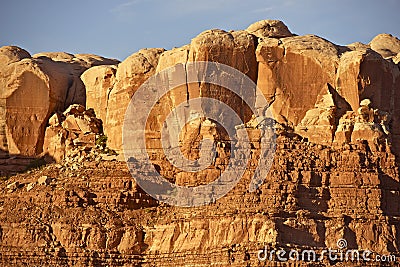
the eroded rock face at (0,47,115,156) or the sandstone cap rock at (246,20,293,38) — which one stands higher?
the sandstone cap rock at (246,20,293,38)

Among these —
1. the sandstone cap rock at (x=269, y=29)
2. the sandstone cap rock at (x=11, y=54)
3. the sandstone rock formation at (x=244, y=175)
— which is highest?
the sandstone cap rock at (x=269, y=29)

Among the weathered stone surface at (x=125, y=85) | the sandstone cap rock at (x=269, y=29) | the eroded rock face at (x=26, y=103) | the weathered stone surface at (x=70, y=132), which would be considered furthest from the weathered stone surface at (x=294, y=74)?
the eroded rock face at (x=26, y=103)

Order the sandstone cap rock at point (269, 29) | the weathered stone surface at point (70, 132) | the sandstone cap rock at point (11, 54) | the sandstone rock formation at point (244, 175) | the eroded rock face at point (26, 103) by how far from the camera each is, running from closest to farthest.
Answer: the sandstone rock formation at point (244, 175) → the sandstone cap rock at point (269, 29) → the weathered stone surface at point (70, 132) → the eroded rock face at point (26, 103) → the sandstone cap rock at point (11, 54)

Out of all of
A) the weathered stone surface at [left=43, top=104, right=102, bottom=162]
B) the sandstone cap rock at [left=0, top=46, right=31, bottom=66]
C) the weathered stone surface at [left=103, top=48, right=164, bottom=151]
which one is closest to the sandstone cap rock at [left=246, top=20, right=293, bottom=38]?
the weathered stone surface at [left=103, top=48, right=164, bottom=151]

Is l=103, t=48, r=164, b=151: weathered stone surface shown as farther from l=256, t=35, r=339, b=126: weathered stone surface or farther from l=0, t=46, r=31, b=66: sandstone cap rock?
l=0, t=46, r=31, b=66: sandstone cap rock

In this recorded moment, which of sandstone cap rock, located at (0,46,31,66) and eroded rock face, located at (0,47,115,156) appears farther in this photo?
sandstone cap rock, located at (0,46,31,66)

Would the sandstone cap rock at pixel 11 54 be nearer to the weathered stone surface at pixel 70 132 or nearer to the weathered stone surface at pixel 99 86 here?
the weathered stone surface at pixel 99 86

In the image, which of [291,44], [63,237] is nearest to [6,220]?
[63,237]

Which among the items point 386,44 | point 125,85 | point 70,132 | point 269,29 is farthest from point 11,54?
point 386,44

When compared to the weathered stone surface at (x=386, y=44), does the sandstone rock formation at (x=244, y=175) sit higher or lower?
lower

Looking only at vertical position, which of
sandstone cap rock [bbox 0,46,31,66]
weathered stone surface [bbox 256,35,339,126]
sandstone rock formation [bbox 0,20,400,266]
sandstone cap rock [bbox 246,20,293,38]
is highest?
sandstone cap rock [bbox 246,20,293,38]

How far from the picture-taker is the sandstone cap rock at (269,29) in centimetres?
8694

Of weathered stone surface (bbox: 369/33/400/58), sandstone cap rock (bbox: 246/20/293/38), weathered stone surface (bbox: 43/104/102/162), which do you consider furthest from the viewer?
weathered stone surface (bbox: 369/33/400/58)

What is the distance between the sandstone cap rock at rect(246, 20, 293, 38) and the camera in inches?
3423
